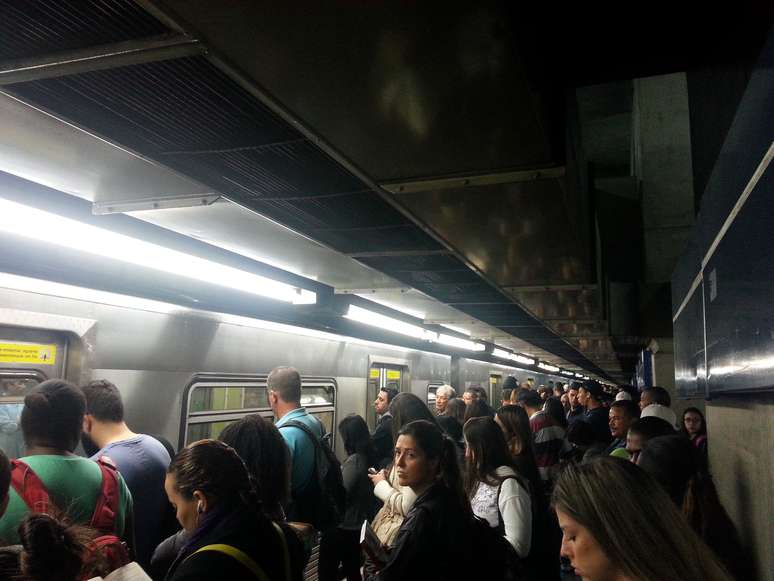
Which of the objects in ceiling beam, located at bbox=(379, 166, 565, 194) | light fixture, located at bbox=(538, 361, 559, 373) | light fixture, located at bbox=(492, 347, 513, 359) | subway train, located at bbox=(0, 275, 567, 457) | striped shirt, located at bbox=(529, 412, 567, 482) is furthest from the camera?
light fixture, located at bbox=(538, 361, 559, 373)

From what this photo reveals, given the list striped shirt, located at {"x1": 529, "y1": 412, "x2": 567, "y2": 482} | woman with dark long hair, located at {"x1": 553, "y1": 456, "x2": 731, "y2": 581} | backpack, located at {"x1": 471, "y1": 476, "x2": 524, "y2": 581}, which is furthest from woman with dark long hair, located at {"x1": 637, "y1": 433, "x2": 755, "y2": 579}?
striped shirt, located at {"x1": 529, "y1": 412, "x2": 567, "y2": 482}

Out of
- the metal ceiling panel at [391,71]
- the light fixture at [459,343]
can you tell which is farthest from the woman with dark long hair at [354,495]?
the light fixture at [459,343]

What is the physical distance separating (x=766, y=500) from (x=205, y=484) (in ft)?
6.29

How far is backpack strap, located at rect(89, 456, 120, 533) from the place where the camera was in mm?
2421

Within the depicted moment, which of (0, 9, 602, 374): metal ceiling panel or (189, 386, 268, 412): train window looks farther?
(189, 386, 268, 412): train window

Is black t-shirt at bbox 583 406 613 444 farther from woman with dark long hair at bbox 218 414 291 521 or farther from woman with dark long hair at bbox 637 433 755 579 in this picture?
woman with dark long hair at bbox 218 414 291 521

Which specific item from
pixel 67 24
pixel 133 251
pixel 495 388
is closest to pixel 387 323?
pixel 133 251

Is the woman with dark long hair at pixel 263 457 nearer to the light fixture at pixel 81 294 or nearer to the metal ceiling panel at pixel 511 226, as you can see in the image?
the metal ceiling panel at pixel 511 226

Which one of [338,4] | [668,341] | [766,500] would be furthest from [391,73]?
[668,341]

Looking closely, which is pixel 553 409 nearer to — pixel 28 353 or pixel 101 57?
pixel 28 353

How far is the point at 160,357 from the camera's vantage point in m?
3.91

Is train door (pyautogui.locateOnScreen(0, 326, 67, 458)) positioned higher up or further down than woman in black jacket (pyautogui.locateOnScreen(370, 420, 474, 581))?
higher up

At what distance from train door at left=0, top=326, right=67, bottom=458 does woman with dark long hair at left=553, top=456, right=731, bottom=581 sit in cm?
262

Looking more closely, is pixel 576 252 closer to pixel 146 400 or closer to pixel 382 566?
pixel 382 566
